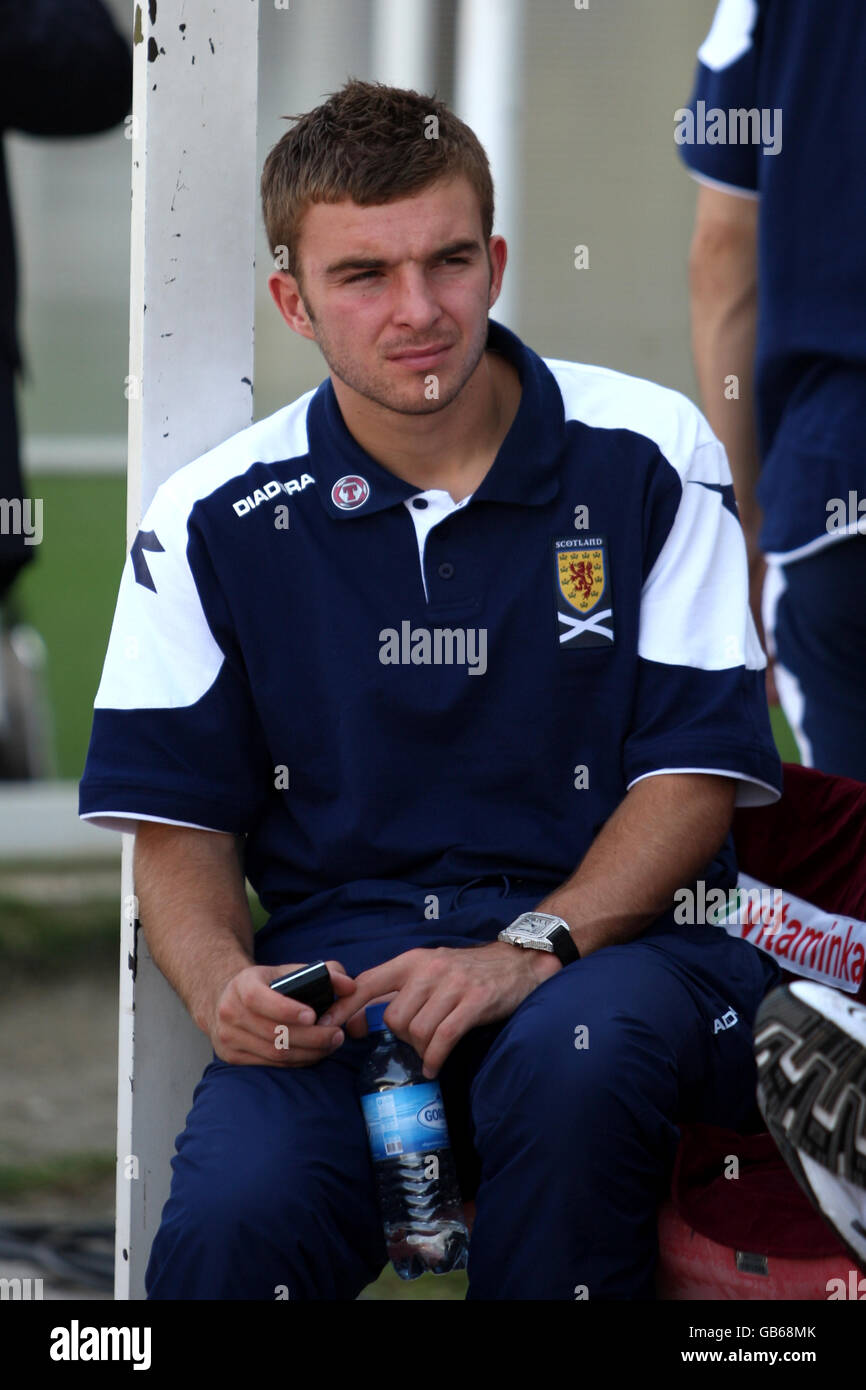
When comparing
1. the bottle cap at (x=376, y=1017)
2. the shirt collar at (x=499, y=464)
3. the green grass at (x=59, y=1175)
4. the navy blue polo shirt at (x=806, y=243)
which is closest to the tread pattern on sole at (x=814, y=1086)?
the bottle cap at (x=376, y=1017)

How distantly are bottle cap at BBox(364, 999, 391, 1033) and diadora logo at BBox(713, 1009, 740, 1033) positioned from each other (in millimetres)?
378

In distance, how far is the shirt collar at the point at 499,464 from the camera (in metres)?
2.20

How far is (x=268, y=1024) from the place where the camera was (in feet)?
6.39

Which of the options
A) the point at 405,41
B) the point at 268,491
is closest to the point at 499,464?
the point at 268,491

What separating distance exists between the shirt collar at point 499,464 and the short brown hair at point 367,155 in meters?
0.22

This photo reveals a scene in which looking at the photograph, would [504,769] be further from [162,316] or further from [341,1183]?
[162,316]

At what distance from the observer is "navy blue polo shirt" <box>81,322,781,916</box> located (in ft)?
7.06

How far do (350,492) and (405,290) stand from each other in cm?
27

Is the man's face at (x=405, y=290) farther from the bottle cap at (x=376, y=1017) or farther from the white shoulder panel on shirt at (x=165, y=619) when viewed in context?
the bottle cap at (x=376, y=1017)

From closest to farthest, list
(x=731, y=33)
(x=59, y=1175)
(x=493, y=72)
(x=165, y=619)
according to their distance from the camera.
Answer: (x=165, y=619) < (x=731, y=33) < (x=59, y=1175) < (x=493, y=72)

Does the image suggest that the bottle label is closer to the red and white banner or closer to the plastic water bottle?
the plastic water bottle

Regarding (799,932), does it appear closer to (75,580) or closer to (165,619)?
(165,619)

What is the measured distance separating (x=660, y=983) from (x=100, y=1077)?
3.47 m
